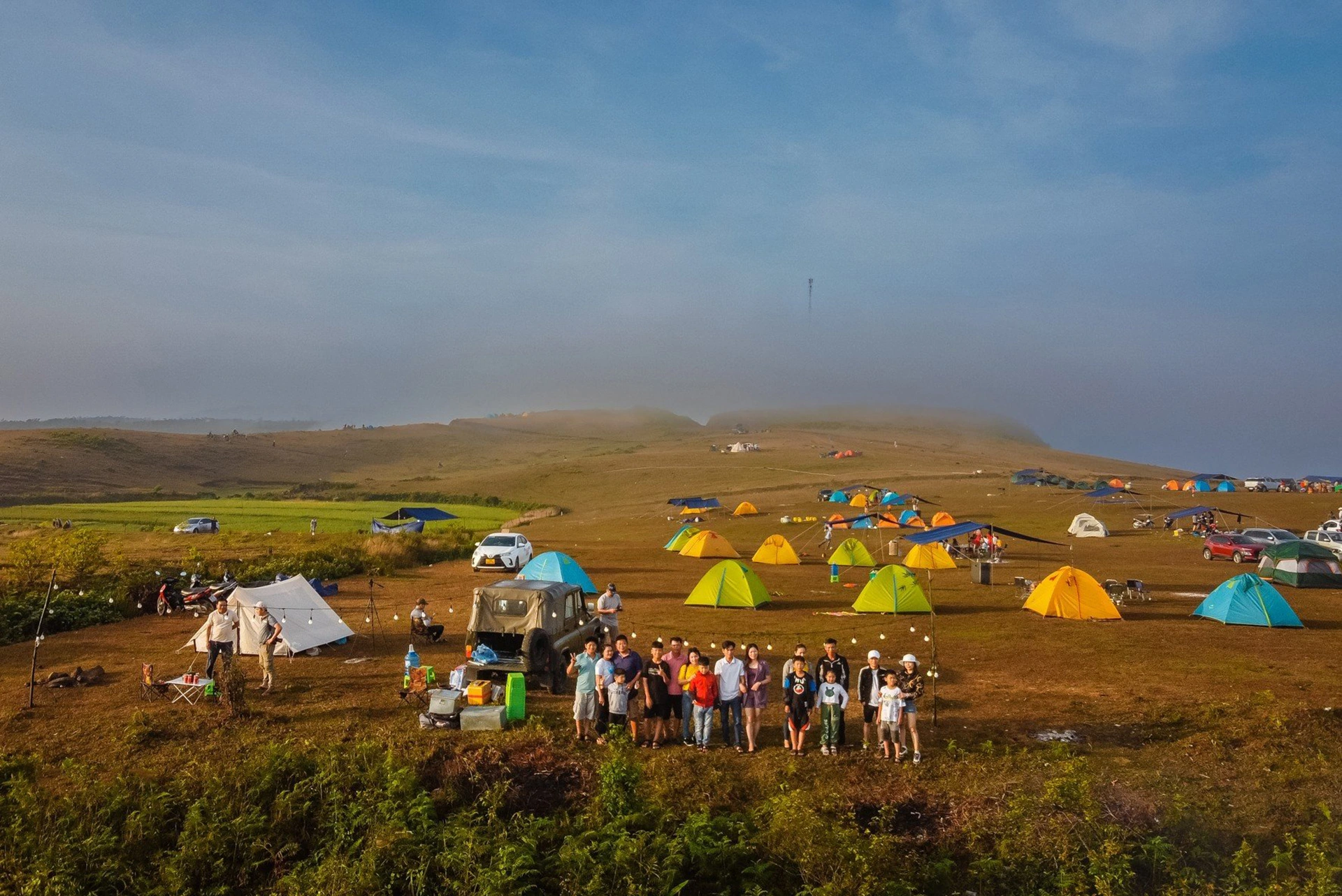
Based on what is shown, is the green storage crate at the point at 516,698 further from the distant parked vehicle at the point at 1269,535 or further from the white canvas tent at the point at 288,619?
the distant parked vehicle at the point at 1269,535

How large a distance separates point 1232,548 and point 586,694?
35.5 metres

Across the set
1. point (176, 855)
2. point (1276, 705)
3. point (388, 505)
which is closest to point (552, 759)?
point (176, 855)

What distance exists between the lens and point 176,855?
1018 centimetres

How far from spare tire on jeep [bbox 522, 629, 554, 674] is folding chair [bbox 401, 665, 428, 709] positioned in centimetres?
182

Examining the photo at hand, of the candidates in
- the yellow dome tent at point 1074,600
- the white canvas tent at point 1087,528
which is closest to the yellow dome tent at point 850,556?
the yellow dome tent at point 1074,600

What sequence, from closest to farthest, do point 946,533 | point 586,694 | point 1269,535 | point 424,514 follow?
point 586,694
point 946,533
point 1269,535
point 424,514

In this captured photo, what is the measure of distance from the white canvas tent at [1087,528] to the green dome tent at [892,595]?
2725 centimetres

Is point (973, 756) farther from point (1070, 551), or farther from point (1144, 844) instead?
point (1070, 551)

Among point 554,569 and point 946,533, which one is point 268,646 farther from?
point 946,533

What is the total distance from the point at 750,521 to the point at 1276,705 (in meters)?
44.9

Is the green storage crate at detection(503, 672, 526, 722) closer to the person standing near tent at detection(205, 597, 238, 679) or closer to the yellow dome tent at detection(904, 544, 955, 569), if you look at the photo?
the person standing near tent at detection(205, 597, 238, 679)

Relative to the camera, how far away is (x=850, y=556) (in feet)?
117

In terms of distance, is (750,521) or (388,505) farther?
(388,505)

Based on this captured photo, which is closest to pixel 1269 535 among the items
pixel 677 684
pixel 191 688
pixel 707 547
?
pixel 707 547
